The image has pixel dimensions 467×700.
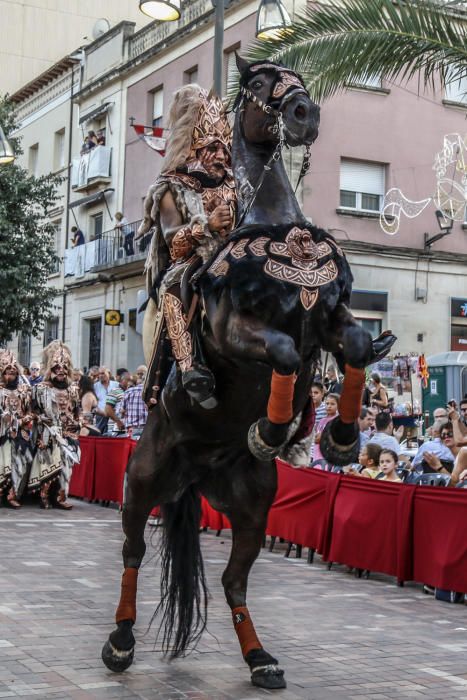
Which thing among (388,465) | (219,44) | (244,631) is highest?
(219,44)

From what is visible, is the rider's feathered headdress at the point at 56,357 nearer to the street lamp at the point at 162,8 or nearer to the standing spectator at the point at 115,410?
the standing spectator at the point at 115,410

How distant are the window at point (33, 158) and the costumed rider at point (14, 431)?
84.9ft

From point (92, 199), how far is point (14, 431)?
20.0 metres

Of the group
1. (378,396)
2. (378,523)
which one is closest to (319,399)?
(378,396)

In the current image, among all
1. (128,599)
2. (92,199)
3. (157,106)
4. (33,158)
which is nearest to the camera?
(128,599)

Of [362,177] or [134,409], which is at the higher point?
[362,177]

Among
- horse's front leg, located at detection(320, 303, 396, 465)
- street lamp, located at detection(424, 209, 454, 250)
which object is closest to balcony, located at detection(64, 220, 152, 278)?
street lamp, located at detection(424, 209, 454, 250)

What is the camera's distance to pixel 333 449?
451cm

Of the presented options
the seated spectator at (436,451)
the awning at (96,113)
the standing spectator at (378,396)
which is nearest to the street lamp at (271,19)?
the seated spectator at (436,451)

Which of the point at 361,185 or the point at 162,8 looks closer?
the point at 162,8

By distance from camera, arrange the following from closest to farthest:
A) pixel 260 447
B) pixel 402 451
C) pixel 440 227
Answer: pixel 260 447
pixel 402 451
pixel 440 227

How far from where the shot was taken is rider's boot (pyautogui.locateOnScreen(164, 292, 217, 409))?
184 inches

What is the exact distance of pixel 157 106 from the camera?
31.1 meters

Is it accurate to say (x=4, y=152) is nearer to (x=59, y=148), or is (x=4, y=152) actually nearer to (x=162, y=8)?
(x=162, y=8)
